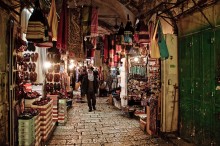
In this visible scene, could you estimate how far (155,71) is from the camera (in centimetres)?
991

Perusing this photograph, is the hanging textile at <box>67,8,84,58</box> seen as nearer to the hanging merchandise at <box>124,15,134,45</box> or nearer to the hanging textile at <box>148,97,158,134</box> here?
the hanging merchandise at <box>124,15,134,45</box>

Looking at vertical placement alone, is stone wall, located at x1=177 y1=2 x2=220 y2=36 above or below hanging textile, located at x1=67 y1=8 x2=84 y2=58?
below

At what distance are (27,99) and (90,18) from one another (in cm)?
695

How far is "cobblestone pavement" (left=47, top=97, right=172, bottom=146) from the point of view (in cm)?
849

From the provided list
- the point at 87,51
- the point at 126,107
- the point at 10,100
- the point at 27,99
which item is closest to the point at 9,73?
the point at 10,100

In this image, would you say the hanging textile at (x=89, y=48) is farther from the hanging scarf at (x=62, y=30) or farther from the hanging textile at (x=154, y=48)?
the hanging textile at (x=154, y=48)

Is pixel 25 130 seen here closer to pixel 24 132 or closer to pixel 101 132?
pixel 24 132

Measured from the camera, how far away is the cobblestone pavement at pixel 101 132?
27.9ft

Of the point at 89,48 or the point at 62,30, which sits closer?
the point at 62,30

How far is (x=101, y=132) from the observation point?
9.93 metres

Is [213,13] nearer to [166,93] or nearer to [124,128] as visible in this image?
[166,93]

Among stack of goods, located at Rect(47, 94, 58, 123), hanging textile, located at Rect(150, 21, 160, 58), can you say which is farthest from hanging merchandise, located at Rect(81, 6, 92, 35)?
hanging textile, located at Rect(150, 21, 160, 58)

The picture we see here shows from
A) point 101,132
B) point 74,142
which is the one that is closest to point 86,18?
point 101,132

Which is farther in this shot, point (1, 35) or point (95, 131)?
point (95, 131)
